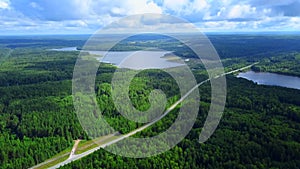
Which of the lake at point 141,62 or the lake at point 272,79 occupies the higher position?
the lake at point 141,62

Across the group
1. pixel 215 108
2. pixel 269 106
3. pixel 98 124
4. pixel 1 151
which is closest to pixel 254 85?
pixel 269 106

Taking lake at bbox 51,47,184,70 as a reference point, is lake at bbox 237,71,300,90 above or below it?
below

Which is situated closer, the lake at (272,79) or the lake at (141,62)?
the lake at (272,79)

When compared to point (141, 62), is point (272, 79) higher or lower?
lower

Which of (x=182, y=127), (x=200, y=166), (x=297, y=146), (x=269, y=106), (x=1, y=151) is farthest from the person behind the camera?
(x=269, y=106)

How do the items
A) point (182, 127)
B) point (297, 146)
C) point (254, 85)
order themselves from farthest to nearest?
point (254, 85) → point (182, 127) → point (297, 146)

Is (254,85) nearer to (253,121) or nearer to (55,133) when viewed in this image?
(253,121)

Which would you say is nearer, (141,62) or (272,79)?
(272,79)

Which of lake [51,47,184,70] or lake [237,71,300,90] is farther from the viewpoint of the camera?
lake [51,47,184,70]
